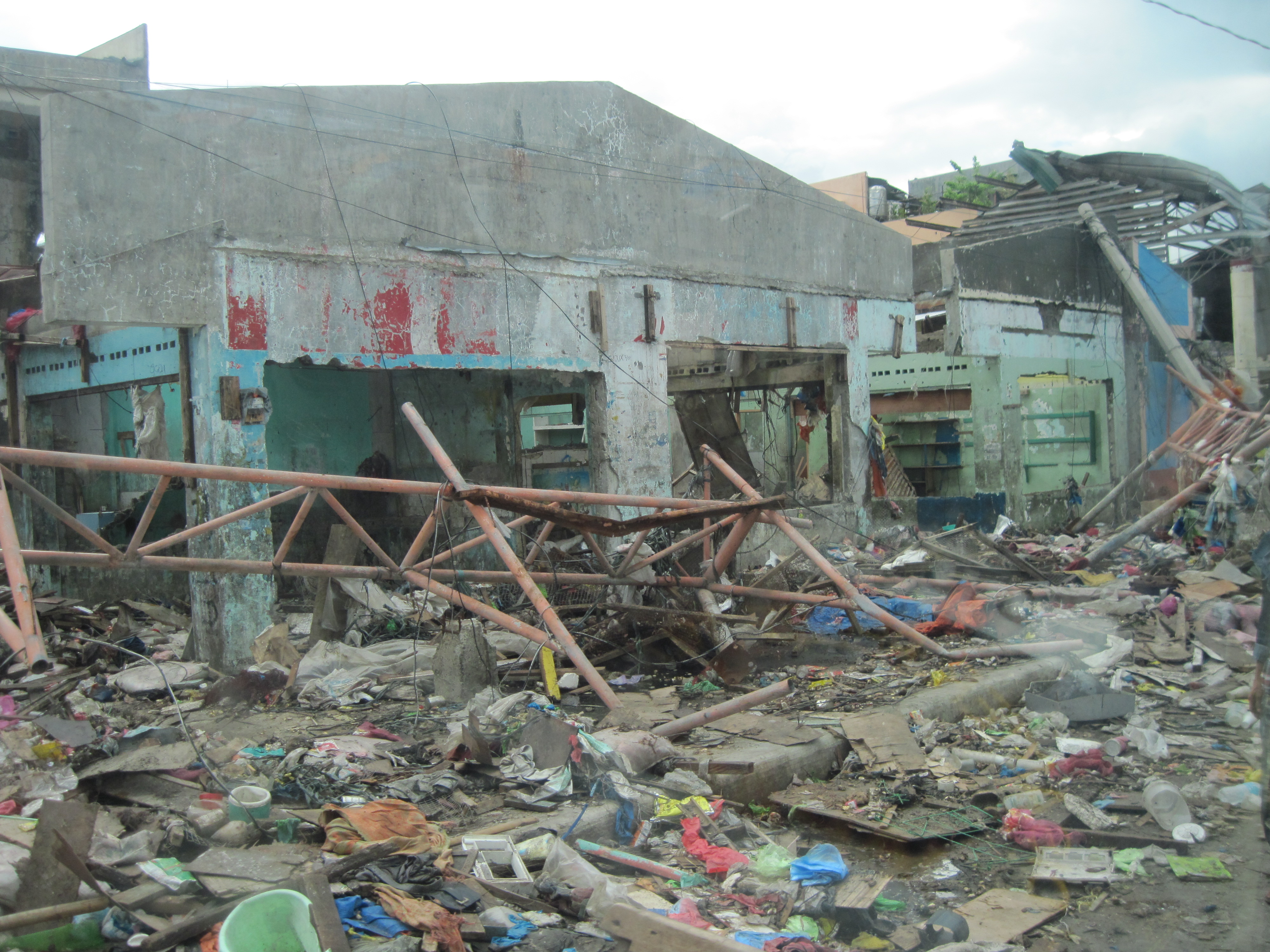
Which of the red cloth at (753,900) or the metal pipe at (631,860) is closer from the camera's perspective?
the red cloth at (753,900)

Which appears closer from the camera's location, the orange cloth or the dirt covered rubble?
the dirt covered rubble

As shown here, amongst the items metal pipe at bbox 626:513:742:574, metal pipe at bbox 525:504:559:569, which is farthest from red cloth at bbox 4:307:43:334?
metal pipe at bbox 626:513:742:574

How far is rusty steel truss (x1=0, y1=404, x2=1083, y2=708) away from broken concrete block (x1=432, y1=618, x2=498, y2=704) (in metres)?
0.50

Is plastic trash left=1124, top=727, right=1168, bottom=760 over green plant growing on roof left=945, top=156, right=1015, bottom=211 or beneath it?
beneath

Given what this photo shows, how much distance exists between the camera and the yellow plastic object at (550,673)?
6543mm

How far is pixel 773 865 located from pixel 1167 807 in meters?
2.12

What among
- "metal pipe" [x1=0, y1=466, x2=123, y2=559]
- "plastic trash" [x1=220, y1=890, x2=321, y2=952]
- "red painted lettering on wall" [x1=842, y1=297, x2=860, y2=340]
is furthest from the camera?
"red painted lettering on wall" [x1=842, y1=297, x2=860, y2=340]

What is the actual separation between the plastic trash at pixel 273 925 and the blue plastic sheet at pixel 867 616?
6515 mm

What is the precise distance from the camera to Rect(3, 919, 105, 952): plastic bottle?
9.90 feet

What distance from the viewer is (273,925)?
304 centimetres

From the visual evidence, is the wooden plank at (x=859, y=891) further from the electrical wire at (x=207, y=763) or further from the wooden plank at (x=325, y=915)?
the electrical wire at (x=207, y=763)

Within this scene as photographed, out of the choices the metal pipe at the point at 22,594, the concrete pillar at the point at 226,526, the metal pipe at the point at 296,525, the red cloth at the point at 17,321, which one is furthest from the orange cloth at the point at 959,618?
the red cloth at the point at 17,321

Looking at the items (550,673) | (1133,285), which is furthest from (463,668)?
(1133,285)

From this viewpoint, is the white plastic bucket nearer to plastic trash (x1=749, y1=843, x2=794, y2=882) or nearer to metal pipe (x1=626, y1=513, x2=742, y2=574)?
plastic trash (x1=749, y1=843, x2=794, y2=882)
